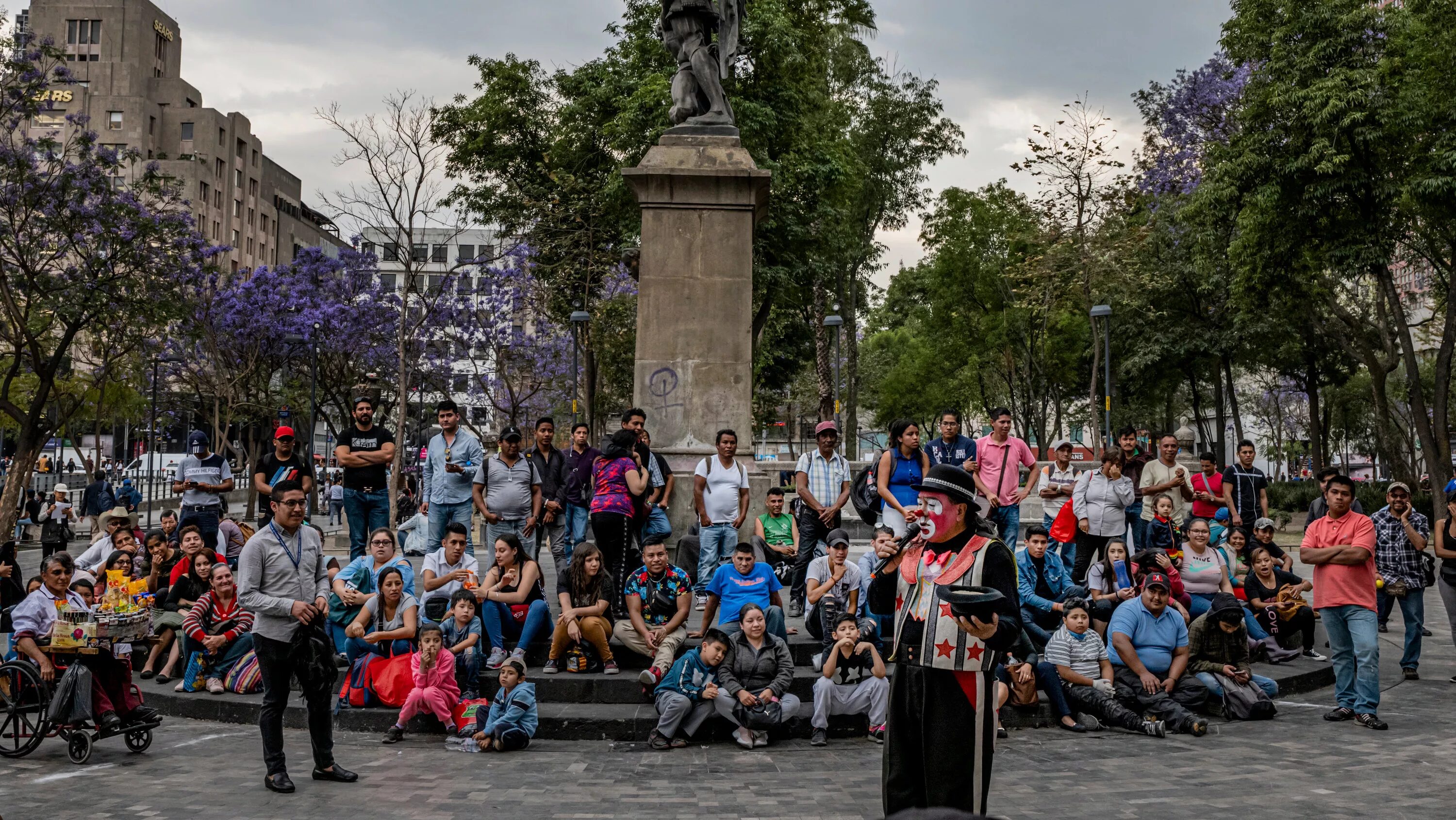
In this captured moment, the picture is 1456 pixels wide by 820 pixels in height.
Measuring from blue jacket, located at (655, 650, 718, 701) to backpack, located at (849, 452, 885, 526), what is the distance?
2.32 meters

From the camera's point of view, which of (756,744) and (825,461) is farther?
(825,461)

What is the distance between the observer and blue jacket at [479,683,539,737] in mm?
8523

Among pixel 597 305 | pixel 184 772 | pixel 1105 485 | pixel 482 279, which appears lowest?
pixel 184 772

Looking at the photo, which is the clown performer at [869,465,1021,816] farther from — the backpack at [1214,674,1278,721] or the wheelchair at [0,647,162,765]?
the wheelchair at [0,647,162,765]

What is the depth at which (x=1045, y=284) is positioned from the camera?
36.3 metres

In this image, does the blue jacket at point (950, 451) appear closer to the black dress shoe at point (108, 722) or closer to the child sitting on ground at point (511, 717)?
the child sitting on ground at point (511, 717)

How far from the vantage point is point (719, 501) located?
1084cm

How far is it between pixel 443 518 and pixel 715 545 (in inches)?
102

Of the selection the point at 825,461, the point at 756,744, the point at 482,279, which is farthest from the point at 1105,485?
the point at 482,279

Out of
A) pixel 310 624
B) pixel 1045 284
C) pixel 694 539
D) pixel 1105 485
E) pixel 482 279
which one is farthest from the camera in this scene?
pixel 482 279

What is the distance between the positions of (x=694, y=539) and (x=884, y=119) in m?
32.9

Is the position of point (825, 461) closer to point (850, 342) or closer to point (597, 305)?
point (597, 305)

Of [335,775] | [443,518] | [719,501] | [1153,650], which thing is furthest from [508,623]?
[1153,650]

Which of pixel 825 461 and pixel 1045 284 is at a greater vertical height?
pixel 1045 284
